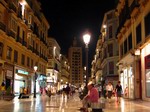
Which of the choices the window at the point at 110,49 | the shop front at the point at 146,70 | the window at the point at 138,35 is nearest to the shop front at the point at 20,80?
the window at the point at 138,35

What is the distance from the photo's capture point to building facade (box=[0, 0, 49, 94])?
34.3 metres

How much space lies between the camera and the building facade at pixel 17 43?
34.3 meters

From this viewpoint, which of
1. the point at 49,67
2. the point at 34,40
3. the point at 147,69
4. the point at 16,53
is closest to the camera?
the point at 147,69

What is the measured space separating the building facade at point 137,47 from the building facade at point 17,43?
1304 centimetres

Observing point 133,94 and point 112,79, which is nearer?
point 133,94

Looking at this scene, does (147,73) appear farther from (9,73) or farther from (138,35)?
(9,73)

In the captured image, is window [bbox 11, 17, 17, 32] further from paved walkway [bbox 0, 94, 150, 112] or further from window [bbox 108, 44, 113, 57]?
window [bbox 108, 44, 113, 57]

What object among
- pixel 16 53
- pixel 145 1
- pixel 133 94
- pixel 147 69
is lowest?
pixel 133 94

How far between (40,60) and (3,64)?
27.3 metres

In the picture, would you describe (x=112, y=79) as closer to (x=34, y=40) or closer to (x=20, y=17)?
(x=34, y=40)

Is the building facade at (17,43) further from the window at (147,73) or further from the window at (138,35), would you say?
the window at (147,73)

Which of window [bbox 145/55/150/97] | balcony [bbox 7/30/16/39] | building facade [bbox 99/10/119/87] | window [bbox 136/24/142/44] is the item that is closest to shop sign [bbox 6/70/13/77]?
balcony [bbox 7/30/16/39]

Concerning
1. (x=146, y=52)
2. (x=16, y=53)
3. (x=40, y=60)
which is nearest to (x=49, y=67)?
(x=40, y=60)

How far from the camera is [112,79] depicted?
205 feet
